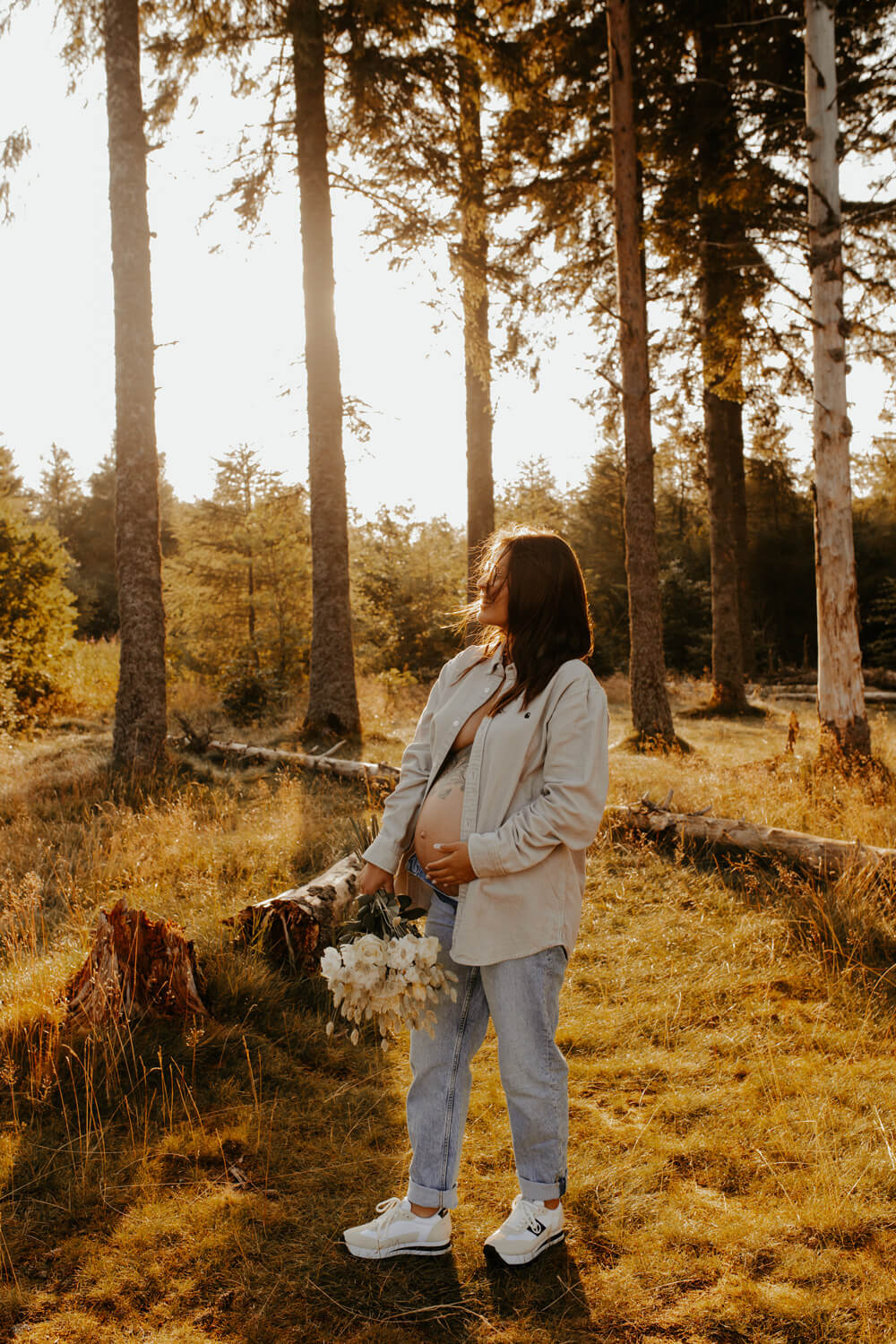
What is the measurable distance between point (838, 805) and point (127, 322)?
8230 mm

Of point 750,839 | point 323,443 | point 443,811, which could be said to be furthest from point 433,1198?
point 323,443

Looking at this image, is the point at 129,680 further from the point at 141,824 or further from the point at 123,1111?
the point at 123,1111

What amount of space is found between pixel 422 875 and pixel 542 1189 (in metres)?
0.92

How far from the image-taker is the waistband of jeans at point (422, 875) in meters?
2.45

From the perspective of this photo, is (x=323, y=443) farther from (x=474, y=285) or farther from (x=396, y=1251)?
(x=396, y=1251)

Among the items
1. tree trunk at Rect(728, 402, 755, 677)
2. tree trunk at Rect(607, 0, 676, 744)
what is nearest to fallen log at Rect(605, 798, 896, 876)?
tree trunk at Rect(607, 0, 676, 744)

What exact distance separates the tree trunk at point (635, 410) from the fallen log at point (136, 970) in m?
7.52

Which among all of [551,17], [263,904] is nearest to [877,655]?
[551,17]

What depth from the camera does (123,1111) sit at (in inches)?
122

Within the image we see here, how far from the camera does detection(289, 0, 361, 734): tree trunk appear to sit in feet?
34.7

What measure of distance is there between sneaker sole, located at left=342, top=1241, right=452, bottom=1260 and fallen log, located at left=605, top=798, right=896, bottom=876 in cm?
Result: 349

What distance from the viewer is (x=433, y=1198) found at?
2.40m

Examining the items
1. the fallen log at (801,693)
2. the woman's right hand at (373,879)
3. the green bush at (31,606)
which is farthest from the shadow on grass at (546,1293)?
the fallen log at (801,693)

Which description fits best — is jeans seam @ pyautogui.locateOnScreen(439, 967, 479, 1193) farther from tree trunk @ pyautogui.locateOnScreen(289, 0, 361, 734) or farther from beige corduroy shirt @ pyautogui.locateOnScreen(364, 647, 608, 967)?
tree trunk @ pyautogui.locateOnScreen(289, 0, 361, 734)
